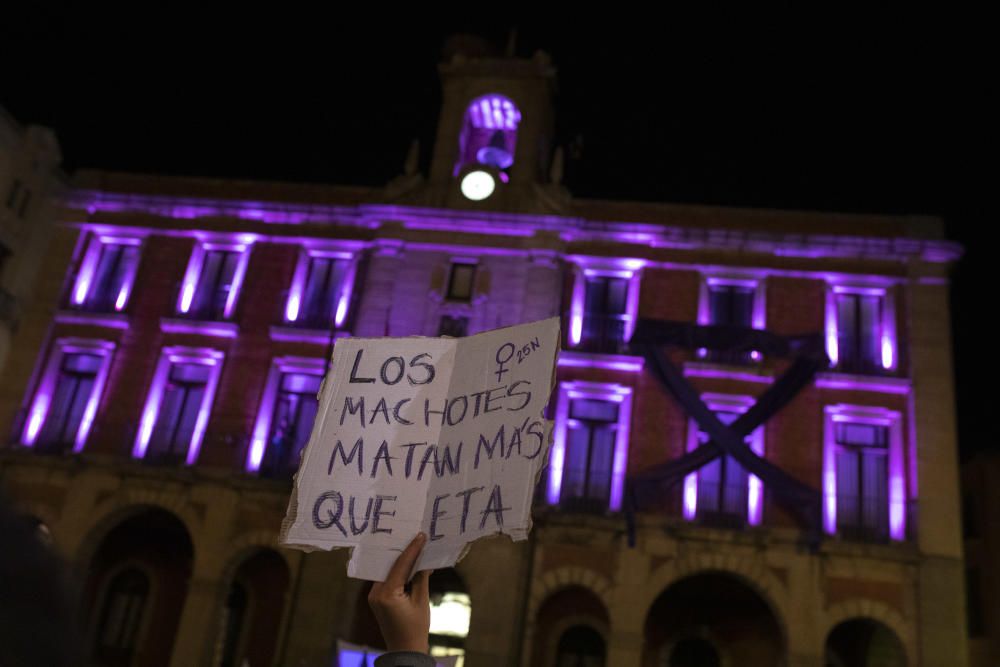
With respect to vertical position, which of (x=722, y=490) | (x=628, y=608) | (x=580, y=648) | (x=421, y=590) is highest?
(x=722, y=490)

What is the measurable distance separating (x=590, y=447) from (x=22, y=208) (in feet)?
59.4

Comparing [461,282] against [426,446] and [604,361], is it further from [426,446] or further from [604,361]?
[426,446]

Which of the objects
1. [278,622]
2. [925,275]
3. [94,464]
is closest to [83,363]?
[94,464]

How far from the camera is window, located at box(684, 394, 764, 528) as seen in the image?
22.7m

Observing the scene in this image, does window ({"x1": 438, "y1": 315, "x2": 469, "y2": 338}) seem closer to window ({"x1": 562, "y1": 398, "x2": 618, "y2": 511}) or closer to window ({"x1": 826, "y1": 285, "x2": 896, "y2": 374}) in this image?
window ({"x1": 562, "y1": 398, "x2": 618, "y2": 511})

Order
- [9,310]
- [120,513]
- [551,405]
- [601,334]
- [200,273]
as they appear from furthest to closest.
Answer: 1. [200,273]
2. [9,310]
3. [601,334]
4. [120,513]
5. [551,405]

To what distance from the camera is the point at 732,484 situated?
2312cm

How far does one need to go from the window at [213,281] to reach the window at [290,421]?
292 centimetres

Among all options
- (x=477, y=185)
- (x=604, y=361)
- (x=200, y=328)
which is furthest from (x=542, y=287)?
(x=200, y=328)

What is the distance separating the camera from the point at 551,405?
2398 cm

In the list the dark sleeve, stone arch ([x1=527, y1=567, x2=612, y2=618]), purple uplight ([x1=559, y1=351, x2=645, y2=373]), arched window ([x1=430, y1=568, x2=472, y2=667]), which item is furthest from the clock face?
the dark sleeve

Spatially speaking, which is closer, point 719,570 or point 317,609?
point 719,570

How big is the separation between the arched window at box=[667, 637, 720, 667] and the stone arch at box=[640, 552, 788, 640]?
2.57m

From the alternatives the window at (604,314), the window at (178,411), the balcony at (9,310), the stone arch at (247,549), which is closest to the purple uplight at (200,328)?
the window at (178,411)
